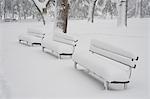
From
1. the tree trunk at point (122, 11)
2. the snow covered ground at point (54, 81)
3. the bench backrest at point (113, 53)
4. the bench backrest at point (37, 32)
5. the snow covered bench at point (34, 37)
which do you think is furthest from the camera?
the tree trunk at point (122, 11)

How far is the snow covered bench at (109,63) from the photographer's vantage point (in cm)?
738

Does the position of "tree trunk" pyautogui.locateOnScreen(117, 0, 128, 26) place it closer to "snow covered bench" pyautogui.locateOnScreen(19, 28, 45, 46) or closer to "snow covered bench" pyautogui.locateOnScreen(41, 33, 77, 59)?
"snow covered bench" pyautogui.locateOnScreen(19, 28, 45, 46)

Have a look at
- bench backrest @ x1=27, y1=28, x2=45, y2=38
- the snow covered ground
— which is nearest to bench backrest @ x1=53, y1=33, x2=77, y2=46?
the snow covered ground

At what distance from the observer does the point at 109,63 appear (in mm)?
8055

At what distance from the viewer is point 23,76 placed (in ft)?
28.8

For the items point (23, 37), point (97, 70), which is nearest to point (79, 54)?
point (97, 70)

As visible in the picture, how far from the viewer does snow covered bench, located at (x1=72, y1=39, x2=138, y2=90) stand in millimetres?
7383

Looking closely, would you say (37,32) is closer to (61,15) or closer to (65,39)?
(61,15)

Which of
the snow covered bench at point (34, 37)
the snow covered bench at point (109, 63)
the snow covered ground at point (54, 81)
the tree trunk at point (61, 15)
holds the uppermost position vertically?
the tree trunk at point (61, 15)

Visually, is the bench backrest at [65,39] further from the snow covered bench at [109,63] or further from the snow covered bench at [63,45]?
the snow covered bench at [109,63]

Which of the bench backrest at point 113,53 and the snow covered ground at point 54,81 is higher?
the bench backrest at point 113,53

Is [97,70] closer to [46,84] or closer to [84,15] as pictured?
[46,84]

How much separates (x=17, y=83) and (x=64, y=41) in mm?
4628

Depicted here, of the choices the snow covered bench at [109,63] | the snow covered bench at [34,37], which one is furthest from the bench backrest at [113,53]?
the snow covered bench at [34,37]
